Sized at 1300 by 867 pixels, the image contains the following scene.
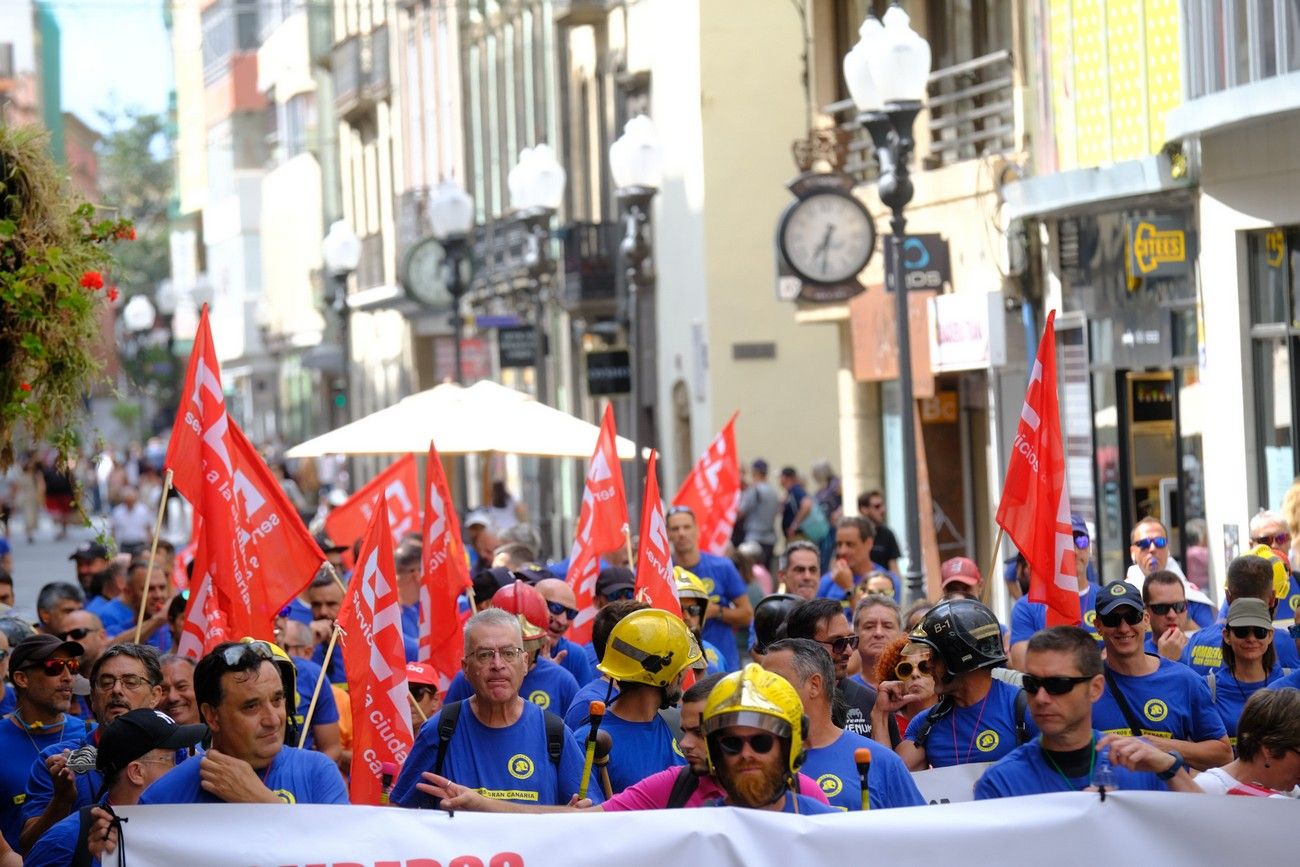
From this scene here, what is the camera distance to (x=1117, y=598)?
8266 mm

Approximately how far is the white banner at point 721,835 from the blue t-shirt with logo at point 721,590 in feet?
21.9

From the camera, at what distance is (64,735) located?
8664mm

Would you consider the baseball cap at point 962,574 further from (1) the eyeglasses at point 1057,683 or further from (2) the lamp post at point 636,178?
(2) the lamp post at point 636,178

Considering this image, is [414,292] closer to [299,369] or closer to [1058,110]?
[1058,110]

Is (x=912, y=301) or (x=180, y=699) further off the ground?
(x=912, y=301)

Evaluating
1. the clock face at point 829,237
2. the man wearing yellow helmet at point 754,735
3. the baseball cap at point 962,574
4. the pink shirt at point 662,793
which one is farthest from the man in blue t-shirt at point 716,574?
the clock face at point 829,237

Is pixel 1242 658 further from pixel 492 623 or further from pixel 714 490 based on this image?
pixel 714 490

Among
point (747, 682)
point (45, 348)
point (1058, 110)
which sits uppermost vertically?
point (1058, 110)

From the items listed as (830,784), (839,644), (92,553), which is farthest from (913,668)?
(92,553)

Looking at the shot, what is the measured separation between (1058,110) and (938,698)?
12.1 metres

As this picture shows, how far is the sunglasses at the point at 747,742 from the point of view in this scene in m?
5.96

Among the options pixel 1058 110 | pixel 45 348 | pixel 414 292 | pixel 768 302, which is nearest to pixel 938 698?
pixel 45 348

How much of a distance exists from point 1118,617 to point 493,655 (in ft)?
6.96

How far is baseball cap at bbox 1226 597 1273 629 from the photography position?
9203mm
